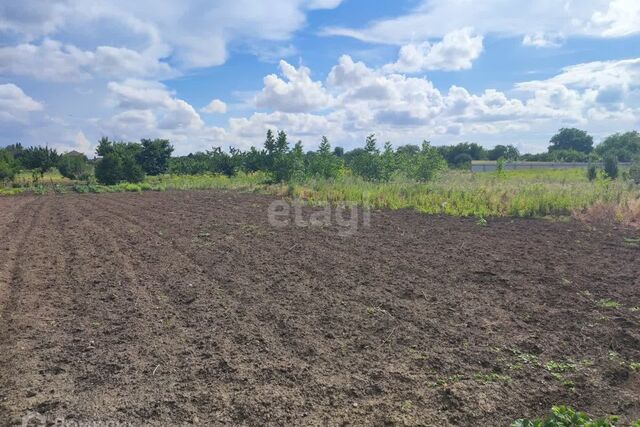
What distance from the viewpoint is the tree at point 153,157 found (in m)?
39.6

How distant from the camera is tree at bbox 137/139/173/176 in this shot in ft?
130

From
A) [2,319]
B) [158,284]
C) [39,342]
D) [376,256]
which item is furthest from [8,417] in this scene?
[376,256]

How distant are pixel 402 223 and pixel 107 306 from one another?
763 centimetres

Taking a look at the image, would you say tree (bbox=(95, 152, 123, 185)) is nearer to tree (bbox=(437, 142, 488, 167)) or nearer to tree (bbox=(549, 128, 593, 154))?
tree (bbox=(437, 142, 488, 167))

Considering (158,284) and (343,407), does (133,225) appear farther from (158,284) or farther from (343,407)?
(343,407)

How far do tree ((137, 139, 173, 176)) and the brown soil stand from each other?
33705 mm

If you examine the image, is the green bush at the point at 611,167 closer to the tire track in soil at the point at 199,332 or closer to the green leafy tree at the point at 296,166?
the green leafy tree at the point at 296,166

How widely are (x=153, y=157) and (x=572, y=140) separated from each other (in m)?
74.0

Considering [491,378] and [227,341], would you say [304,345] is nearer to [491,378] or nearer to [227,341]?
[227,341]

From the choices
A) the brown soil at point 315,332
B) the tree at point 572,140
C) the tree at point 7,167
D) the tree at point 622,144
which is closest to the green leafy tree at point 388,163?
the brown soil at point 315,332

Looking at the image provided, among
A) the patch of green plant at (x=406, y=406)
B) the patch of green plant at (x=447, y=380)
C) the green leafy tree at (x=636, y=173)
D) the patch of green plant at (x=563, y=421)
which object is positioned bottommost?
the patch of green plant at (x=406, y=406)

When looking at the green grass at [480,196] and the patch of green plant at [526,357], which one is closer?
the patch of green plant at [526,357]

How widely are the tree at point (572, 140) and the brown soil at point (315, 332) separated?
83121 mm

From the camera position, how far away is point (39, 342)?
12.6 ft
